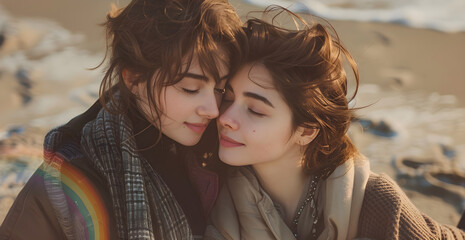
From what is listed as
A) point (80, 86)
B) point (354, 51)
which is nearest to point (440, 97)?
point (354, 51)

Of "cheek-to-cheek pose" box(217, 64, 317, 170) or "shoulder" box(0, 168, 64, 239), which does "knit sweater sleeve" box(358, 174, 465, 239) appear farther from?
"shoulder" box(0, 168, 64, 239)

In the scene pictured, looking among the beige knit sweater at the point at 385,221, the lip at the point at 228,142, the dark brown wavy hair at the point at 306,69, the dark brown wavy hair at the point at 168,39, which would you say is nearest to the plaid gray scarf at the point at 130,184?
the dark brown wavy hair at the point at 168,39

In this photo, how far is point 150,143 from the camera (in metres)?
2.62

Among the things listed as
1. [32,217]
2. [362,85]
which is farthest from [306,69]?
[362,85]

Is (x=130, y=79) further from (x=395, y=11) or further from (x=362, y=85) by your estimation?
(x=395, y=11)

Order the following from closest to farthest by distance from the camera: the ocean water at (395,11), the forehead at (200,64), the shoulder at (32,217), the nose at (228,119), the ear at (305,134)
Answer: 1. the shoulder at (32,217)
2. the forehead at (200,64)
3. the nose at (228,119)
4. the ear at (305,134)
5. the ocean water at (395,11)

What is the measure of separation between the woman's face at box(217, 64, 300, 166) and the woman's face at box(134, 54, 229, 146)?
0.08 meters

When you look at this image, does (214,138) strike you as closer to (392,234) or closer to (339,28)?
(392,234)

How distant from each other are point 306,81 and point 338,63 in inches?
7.8

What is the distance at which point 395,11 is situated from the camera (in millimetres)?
6473

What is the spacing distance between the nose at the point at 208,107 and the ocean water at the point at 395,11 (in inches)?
151

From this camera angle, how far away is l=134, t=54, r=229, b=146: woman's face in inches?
94.5

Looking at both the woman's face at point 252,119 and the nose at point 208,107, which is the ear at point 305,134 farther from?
the nose at point 208,107

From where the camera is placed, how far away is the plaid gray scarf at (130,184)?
2367mm
